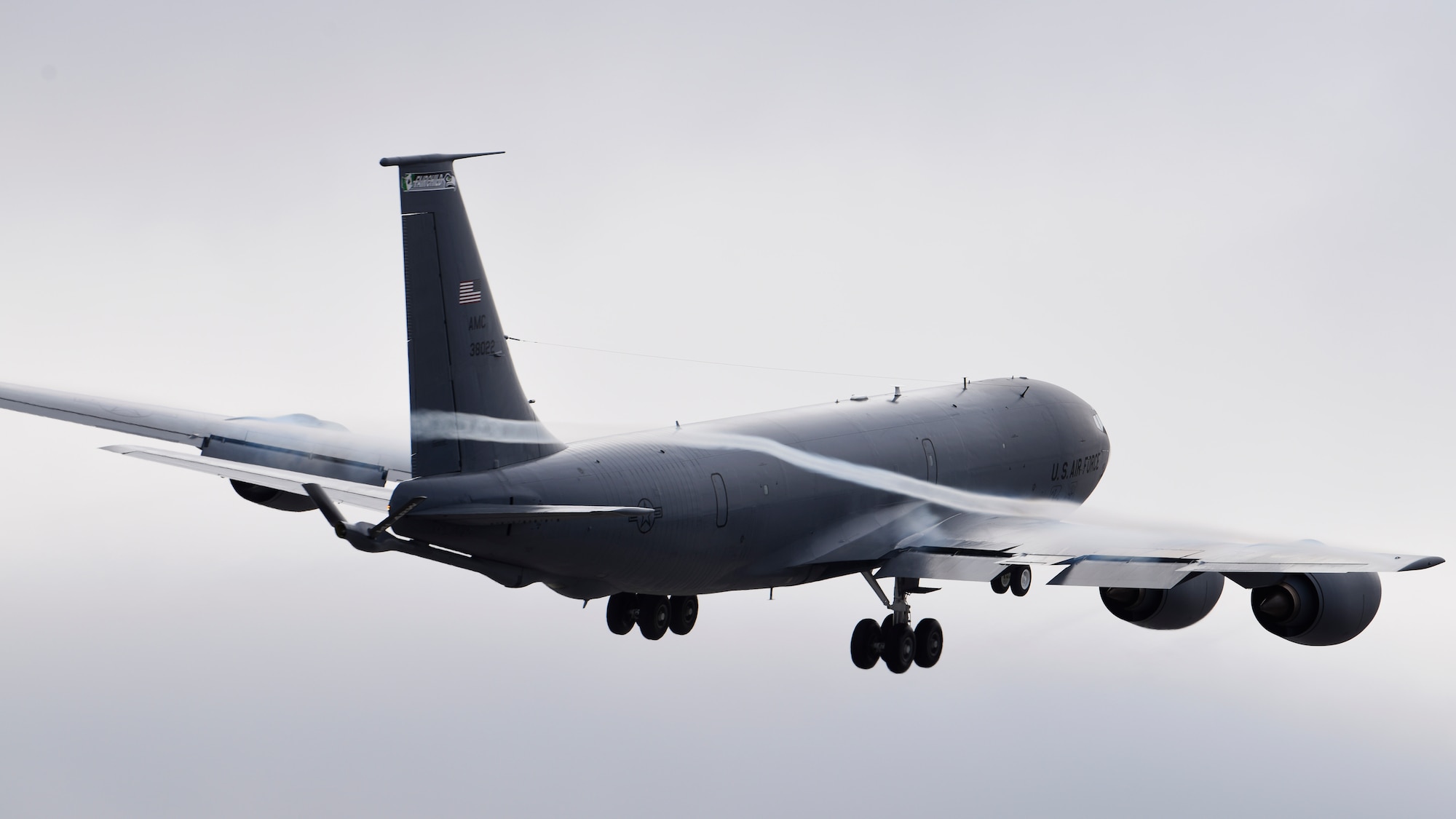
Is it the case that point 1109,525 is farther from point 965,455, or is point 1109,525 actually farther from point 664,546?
point 664,546

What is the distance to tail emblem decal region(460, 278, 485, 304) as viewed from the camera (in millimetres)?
17812

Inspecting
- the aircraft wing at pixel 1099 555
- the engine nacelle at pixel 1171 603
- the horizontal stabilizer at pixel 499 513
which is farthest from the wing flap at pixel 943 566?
the horizontal stabilizer at pixel 499 513

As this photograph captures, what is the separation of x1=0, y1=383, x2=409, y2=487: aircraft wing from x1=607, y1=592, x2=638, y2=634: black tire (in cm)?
451

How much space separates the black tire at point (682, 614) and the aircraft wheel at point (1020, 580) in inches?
220

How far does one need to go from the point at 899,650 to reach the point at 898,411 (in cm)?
493

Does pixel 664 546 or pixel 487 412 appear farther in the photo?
pixel 664 546

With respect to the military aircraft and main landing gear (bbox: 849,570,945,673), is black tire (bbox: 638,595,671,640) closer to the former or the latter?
the military aircraft

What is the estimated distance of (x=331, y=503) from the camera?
1622 centimetres

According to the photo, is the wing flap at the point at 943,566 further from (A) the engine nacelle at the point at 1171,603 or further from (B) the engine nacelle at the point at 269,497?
(B) the engine nacelle at the point at 269,497

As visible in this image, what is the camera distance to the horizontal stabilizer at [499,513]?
57.6ft

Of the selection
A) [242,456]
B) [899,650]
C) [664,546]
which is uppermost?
[242,456]

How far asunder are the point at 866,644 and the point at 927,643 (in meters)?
1.07

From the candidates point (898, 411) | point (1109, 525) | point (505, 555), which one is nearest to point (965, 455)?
point (898, 411)

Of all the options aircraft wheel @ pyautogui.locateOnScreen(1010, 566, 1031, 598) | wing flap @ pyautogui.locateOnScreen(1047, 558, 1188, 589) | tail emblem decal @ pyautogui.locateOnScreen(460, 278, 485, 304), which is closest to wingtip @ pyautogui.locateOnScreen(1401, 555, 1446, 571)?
wing flap @ pyautogui.locateOnScreen(1047, 558, 1188, 589)
